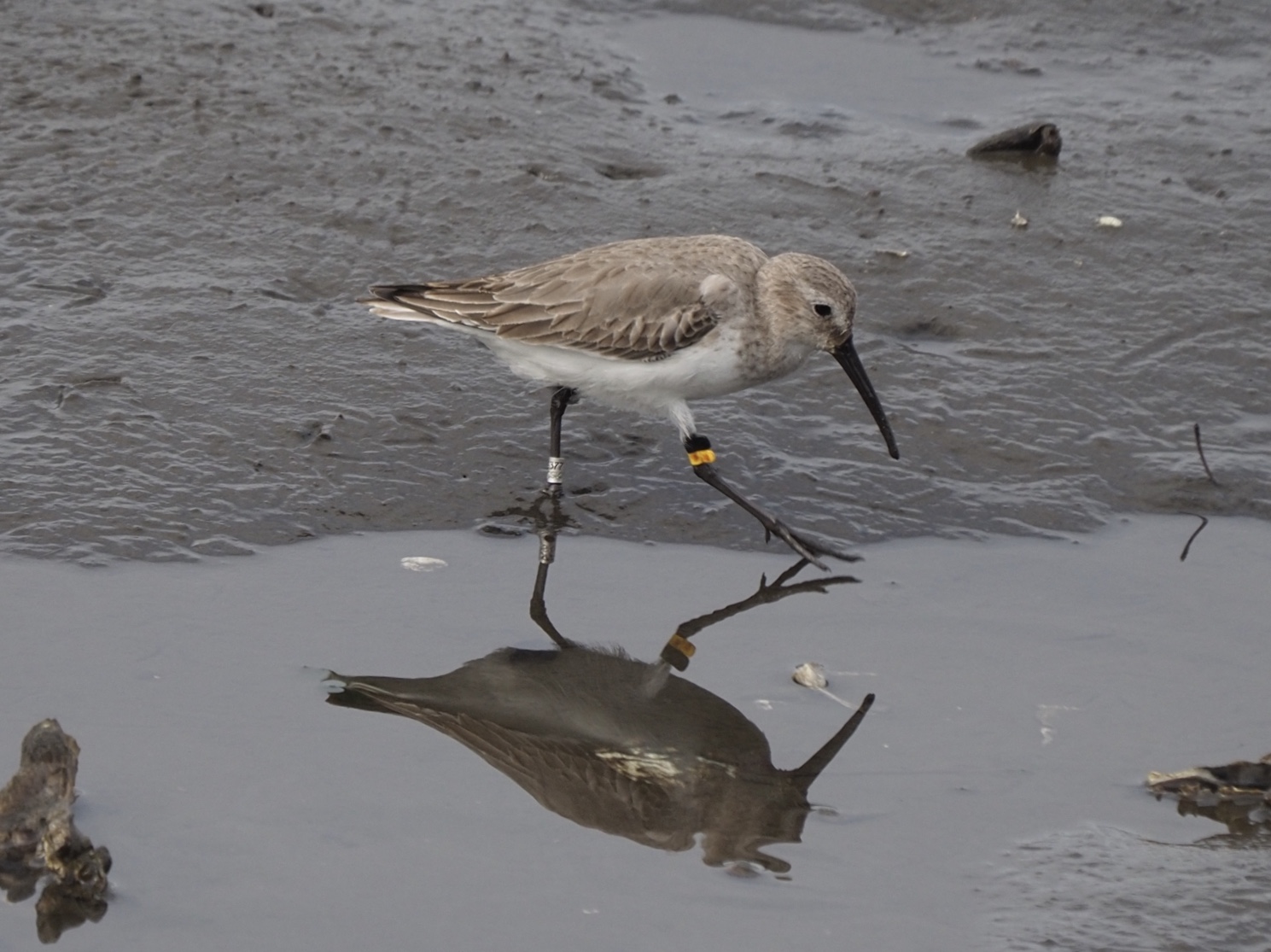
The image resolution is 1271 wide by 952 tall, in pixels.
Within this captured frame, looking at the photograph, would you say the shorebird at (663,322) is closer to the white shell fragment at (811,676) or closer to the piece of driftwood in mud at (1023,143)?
the white shell fragment at (811,676)

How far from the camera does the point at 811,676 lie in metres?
6.34

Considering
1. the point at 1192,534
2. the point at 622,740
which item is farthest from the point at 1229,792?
the point at 1192,534

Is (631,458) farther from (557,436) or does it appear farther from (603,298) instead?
(603,298)

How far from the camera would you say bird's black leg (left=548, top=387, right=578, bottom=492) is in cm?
770

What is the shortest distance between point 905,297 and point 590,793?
175 inches

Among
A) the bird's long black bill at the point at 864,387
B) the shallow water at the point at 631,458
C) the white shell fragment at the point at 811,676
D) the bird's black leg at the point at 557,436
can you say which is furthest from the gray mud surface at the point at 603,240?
the white shell fragment at the point at 811,676

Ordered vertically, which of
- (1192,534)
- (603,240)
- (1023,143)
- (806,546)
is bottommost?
(806,546)

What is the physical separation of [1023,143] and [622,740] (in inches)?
231

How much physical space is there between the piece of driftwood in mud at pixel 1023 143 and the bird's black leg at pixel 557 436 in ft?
13.2

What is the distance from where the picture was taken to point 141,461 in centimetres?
763

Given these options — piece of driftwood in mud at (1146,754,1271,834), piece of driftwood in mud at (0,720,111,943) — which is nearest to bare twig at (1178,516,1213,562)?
piece of driftwood in mud at (1146,754,1271,834)

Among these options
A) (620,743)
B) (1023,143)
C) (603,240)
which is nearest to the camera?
(620,743)

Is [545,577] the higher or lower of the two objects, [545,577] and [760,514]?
the lower

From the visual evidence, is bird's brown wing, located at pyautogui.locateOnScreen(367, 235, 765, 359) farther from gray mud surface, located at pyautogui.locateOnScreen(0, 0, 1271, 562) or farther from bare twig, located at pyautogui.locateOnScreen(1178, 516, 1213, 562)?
bare twig, located at pyautogui.locateOnScreen(1178, 516, 1213, 562)
